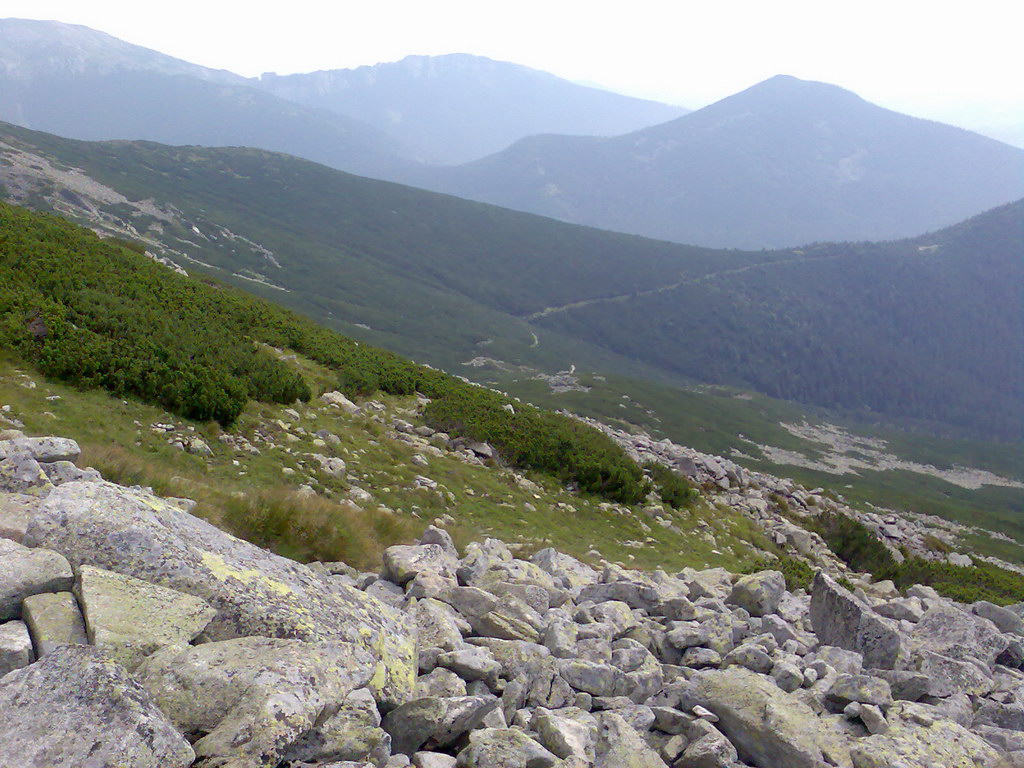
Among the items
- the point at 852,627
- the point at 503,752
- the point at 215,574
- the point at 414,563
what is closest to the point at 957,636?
the point at 852,627

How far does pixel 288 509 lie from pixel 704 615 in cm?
702

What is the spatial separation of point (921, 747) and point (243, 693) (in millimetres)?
6571

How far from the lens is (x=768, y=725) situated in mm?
6422

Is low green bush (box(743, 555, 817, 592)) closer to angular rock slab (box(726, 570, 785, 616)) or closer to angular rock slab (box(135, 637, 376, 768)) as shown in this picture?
angular rock slab (box(726, 570, 785, 616))

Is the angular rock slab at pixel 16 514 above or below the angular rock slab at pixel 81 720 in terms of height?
below

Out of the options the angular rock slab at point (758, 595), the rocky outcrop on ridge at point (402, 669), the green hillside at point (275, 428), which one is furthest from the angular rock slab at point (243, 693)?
the angular rock slab at point (758, 595)

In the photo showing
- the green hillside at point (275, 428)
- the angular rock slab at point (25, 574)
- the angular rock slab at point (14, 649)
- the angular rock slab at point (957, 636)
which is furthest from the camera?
the green hillside at point (275, 428)

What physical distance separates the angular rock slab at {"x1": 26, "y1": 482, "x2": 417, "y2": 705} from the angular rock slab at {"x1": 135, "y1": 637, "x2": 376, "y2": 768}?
1.63 feet

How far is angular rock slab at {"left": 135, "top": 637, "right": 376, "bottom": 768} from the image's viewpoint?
13.5 ft

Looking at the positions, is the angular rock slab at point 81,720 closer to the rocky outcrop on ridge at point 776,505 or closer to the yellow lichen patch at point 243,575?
the yellow lichen patch at point 243,575

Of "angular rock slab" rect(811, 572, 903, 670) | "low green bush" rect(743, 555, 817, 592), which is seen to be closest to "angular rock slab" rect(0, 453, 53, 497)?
"angular rock slab" rect(811, 572, 903, 670)

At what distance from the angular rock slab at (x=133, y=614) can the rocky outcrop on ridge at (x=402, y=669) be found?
0.02 m

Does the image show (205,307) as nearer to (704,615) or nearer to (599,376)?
(704,615)

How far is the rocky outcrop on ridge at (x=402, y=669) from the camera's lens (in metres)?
4.16
